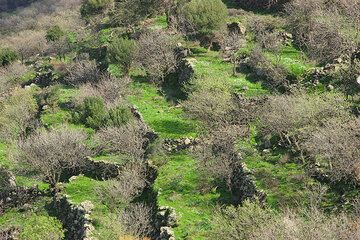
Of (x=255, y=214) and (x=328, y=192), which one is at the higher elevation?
(x=255, y=214)

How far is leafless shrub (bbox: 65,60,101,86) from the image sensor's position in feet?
201

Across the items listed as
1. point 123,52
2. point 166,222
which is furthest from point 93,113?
point 166,222

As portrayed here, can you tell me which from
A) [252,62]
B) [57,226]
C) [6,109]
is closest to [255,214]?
[57,226]

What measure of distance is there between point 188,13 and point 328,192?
3723cm

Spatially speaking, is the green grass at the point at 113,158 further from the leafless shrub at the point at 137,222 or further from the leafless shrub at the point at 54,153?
the leafless shrub at the point at 137,222

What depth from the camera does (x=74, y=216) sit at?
3481 centimetres

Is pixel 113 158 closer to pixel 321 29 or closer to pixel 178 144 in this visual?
pixel 178 144

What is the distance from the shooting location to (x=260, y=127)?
40.3 m

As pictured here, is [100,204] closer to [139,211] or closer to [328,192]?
[139,211]

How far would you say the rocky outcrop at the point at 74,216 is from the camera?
3256 centimetres

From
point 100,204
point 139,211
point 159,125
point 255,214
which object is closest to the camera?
point 255,214

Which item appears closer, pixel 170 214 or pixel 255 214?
pixel 255 214

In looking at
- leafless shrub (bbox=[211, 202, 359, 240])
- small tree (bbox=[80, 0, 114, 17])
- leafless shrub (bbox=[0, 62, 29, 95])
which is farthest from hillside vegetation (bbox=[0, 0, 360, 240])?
small tree (bbox=[80, 0, 114, 17])

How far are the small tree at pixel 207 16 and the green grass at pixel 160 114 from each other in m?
10.7
